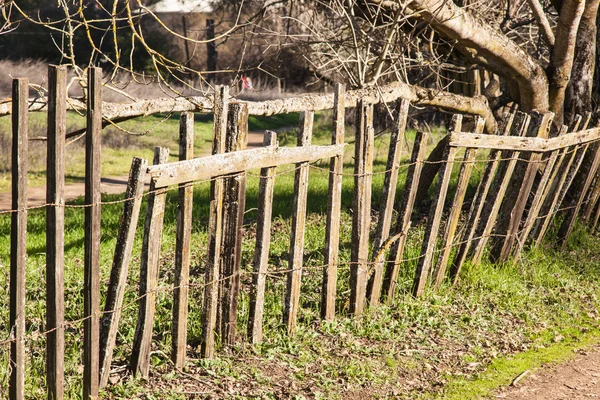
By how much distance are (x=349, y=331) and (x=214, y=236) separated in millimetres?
1402

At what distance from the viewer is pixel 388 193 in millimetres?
5219

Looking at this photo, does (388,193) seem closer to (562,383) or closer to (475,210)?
(475,210)

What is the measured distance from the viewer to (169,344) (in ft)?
14.6

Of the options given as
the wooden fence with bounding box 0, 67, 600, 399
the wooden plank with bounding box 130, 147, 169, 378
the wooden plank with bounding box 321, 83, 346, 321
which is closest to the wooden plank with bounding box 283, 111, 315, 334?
the wooden fence with bounding box 0, 67, 600, 399

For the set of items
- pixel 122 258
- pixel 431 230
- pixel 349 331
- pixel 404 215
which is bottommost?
pixel 349 331

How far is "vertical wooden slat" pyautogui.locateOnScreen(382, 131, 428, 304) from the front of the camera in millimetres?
5359

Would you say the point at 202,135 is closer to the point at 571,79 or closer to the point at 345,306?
the point at 571,79

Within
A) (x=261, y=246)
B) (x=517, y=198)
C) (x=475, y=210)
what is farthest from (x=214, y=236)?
(x=517, y=198)

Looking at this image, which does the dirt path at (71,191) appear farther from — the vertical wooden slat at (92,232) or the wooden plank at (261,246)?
the vertical wooden slat at (92,232)

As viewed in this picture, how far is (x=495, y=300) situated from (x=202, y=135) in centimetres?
1629

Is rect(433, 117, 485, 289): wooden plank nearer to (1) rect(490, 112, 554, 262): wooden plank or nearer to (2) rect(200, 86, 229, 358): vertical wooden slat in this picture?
(1) rect(490, 112, 554, 262): wooden plank

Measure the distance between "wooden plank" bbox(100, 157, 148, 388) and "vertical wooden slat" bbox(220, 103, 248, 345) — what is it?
0.76m

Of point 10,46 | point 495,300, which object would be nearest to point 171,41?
point 10,46

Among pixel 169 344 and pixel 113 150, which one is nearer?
pixel 169 344
